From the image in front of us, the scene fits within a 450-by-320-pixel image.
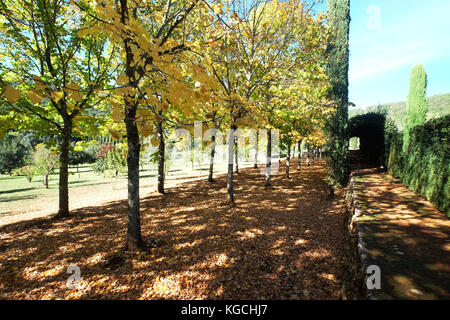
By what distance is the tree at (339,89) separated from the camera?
11273 mm

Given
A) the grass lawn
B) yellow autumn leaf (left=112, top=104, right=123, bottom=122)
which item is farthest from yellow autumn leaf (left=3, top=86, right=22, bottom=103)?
the grass lawn

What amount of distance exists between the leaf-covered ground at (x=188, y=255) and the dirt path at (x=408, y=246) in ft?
3.48

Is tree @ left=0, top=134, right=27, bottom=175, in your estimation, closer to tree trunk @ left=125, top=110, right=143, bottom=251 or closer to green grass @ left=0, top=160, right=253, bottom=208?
green grass @ left=0, top=160, right=253, bottom=208

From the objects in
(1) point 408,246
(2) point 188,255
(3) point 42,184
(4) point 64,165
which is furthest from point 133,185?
(3) point 42,184

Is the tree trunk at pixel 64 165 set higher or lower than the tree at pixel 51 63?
lower

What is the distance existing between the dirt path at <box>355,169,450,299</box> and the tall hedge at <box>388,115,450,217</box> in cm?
44

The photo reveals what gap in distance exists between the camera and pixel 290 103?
28.3 ft

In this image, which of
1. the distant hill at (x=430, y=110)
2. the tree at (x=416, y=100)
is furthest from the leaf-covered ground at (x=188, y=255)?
the distant hill at (x=430, y=110)

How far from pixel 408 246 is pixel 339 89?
10.2 m

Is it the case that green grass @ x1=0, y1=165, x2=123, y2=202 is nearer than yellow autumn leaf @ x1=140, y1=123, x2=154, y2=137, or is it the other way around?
yellow autumn leaf @ x1=140, y1=123, x2=154, y2=137

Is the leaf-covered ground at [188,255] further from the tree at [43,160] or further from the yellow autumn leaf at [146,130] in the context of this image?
the tree at [43,160]

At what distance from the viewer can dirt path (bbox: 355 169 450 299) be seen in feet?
8.64

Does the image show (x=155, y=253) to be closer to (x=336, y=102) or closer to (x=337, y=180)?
(x=337, y=180)
